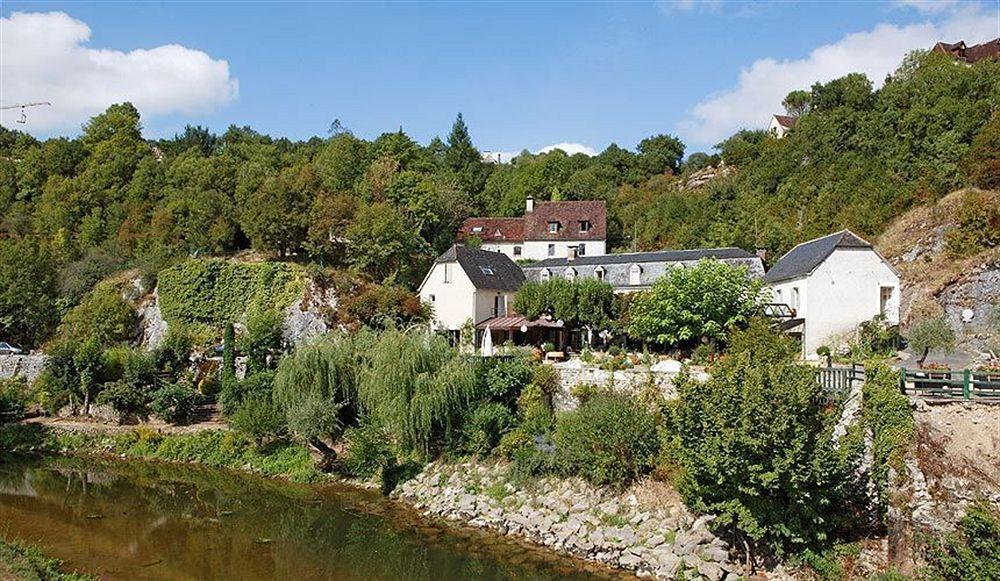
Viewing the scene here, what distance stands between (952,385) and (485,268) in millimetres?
23501

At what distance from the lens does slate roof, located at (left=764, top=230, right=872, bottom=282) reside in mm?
27484

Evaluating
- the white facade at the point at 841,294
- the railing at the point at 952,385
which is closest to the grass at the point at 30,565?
the railing at the point at 952,385

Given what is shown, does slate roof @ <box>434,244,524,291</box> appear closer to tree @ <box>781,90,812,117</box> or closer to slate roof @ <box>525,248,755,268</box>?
slate roof @ <box>525,248,755,268</box>

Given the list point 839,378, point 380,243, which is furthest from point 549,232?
point 839,378

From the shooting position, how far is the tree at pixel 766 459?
50.0 feet

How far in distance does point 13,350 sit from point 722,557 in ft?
112

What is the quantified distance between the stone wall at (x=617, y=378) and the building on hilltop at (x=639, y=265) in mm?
9959

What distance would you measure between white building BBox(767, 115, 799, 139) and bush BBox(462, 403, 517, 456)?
44.6m

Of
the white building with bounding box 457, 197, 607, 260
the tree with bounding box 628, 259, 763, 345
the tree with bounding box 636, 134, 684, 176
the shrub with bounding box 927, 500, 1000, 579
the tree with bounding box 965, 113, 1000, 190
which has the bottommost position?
the shrub with bounding box 927, 500, 1000, 579

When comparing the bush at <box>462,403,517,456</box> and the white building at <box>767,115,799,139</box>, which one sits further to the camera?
the white building at <box>767,115,799,139</box>

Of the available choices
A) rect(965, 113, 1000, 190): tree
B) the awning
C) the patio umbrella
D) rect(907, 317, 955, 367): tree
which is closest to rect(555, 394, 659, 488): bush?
rect(907, 317, 955, 367): tree

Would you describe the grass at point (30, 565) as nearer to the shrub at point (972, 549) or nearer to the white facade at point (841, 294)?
the shrub at point (972, 549)

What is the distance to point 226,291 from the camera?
121ft

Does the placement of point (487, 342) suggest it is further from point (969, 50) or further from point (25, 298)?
point (969, 50)
